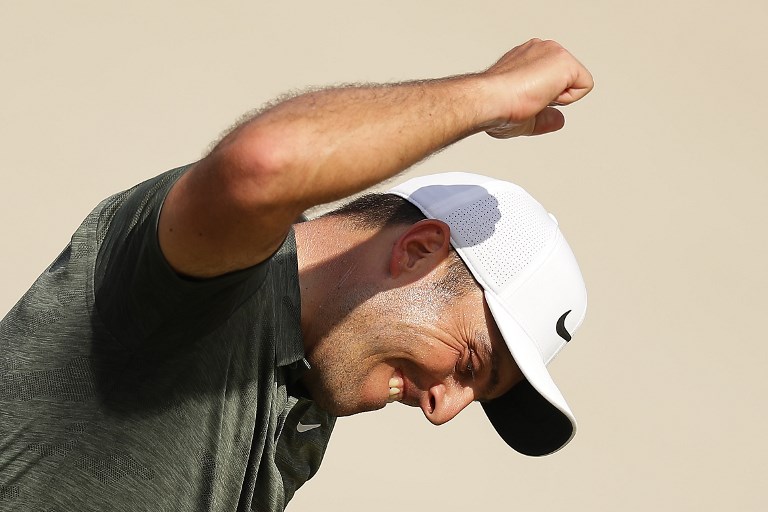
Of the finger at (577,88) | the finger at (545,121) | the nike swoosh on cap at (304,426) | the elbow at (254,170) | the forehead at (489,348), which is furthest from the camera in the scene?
the nike swoosh on cap at (304,426)

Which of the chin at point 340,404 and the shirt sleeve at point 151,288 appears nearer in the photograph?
the shirt sleeve at point 151,288

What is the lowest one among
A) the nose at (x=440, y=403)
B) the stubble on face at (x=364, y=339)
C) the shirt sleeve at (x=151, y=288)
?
the nose at (x=440, y=403)

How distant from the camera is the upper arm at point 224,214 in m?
1.27

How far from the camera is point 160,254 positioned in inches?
54.0

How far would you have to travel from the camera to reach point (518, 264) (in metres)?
1.88

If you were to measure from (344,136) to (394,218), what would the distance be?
1.84 ft

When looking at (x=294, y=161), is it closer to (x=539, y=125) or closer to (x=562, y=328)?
(x=539, y=125)

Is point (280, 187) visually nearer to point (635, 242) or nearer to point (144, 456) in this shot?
point (144, 456)

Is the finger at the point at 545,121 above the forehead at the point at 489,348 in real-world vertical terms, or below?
above

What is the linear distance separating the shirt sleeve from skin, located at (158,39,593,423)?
3cm

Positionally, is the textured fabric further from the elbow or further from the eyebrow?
the eyebrow

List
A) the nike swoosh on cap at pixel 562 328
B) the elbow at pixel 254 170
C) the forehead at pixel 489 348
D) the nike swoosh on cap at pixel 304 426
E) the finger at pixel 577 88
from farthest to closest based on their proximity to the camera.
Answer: the nike swoosh on cap at pixel 304 426
the nike swoosh on cap at pixel 562 328
the forehead at pixel 489 348
the finger at pixel 577 88
the elbow at pixel 254 170

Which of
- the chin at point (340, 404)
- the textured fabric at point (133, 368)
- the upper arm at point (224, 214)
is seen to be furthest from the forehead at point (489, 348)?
the upper arm at point (224, 214)

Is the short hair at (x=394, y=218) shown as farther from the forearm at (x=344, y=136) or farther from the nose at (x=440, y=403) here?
the forearm at (x=344, y=136)
